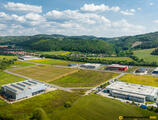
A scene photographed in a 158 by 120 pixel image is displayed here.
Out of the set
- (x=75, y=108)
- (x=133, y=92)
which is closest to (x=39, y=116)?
(x=75, y=108)

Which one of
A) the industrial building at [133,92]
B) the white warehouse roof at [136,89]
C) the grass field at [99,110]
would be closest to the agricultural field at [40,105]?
the grass field at [99,110]

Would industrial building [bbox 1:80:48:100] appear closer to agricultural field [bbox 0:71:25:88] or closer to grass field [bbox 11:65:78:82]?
agricultural field [bbox 0:71:25:88]

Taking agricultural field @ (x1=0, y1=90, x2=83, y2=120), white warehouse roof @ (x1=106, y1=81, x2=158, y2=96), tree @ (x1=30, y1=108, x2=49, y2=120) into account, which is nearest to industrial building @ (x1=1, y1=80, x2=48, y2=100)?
agricultural field @ (x1=0, y1=90, x2=83, y2=120)

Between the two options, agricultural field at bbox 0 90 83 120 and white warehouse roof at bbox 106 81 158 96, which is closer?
agricultural field at bbox 0 90 83 120

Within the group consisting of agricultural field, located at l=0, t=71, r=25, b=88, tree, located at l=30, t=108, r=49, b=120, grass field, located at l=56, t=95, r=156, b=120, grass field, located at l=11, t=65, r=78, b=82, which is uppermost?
grass field, located at l=11, t=65, r=78, b=82

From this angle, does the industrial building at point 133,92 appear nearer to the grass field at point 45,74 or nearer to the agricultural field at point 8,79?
the grass field at point 45,74

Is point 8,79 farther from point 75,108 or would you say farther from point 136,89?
point 136,89
